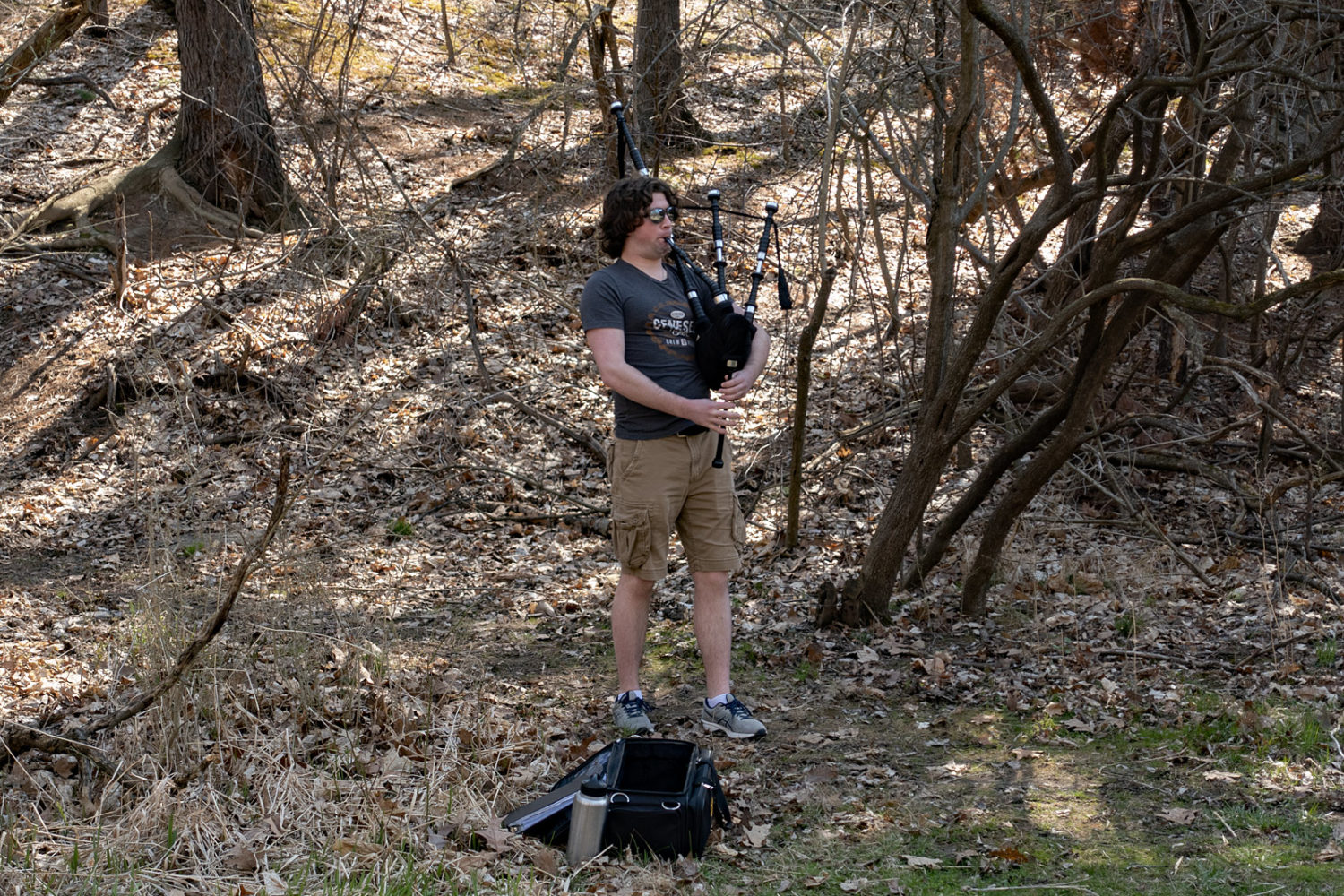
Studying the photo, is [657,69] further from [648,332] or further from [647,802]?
[647,802]

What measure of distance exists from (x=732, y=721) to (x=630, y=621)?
567 mm

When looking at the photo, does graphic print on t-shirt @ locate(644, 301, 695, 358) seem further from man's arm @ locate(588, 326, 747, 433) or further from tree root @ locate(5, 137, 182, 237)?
tree root @ locate(5, 137, 182, 237)

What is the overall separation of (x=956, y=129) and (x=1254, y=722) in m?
2.78

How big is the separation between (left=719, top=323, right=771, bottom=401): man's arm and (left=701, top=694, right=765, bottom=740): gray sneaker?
1.24 m

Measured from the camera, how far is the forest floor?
→ 3572mm

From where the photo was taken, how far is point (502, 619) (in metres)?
6.21

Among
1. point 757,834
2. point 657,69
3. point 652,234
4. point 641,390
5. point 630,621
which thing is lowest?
point 757,834

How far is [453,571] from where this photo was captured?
7016mm

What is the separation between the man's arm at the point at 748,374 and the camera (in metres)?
4.40

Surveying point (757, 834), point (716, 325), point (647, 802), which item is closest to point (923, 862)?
point (757, 834)

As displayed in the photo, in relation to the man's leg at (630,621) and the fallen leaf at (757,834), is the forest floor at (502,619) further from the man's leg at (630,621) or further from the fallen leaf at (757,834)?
the man's leg at (630,621)

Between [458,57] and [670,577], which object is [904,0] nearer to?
[670,577]

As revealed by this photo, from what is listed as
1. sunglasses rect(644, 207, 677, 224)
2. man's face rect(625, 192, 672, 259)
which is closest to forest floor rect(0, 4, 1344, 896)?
man's face rect(625, 192, 672, 259)

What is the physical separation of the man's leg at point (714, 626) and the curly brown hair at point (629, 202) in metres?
1.41
